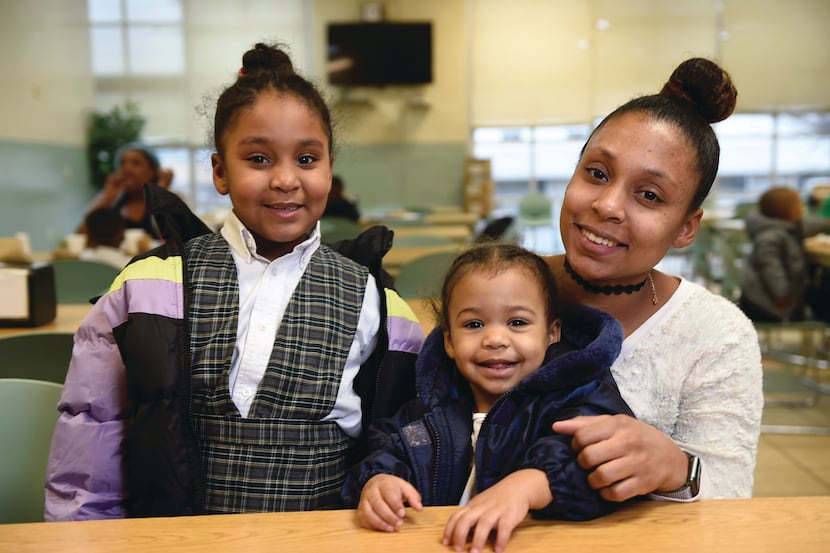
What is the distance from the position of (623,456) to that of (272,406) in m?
0.61

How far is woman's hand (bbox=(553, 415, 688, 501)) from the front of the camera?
97cm

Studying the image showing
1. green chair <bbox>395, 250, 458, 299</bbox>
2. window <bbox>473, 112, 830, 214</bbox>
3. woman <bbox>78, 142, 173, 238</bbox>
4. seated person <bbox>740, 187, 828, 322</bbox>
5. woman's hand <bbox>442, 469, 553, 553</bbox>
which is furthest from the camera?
window <bbox>473, 112, 830, 214</bbox>

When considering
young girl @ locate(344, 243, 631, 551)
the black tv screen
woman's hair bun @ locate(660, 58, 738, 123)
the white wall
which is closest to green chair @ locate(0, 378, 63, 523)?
young girl @ locate(344, 243, 631, 551)

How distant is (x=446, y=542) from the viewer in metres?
0.90

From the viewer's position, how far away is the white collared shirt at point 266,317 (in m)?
1.30

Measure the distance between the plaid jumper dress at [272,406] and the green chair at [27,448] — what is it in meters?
0.35

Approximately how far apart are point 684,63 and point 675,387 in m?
0.56

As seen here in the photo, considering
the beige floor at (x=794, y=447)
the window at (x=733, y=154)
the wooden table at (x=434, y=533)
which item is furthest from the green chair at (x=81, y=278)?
the window at (x=733, y=154)

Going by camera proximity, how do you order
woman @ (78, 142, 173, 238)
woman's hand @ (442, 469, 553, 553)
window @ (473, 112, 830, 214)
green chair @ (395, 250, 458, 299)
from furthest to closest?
window @ (473, 112, 830, 214) → woman @ (78, 142, 173, 238) → green chair @ (395, 250, 458, 299) → woman's hand @ (442, 469, 553, 553)

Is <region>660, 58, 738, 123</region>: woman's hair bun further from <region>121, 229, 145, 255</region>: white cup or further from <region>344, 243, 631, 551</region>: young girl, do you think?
<region>121, 229, 145, 255</region>: white cup

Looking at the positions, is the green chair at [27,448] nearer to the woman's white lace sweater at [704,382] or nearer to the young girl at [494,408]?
the young girl at [494,408]

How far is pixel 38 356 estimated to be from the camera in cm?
175

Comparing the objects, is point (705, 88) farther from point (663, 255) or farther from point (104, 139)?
point (104, 139)

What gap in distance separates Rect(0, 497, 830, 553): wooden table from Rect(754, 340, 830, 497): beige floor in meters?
2.43
